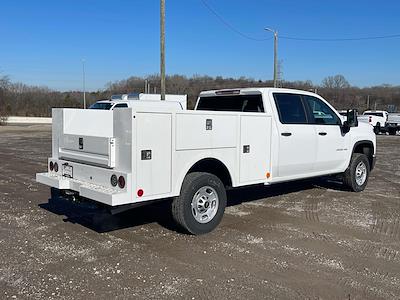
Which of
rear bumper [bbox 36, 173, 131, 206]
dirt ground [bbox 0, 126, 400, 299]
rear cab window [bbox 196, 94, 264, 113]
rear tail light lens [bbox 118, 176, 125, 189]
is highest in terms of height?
rear cab window [bbox 196, 94, 264, 113]

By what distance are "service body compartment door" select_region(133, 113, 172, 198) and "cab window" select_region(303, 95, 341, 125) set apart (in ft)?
11.5

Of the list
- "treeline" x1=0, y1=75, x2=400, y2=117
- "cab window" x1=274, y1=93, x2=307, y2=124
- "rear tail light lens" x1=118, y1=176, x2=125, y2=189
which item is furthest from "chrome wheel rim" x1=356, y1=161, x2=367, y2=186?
"treeline" x1=0, y1=75, x2=400, y2=117

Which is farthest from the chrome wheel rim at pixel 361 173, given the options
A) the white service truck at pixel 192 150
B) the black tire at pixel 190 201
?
the black tire at pixel 190 201

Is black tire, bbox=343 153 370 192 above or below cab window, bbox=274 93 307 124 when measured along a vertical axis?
below

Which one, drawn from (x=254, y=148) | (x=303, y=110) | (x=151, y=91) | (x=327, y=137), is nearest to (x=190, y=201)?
(x=254, y=148)

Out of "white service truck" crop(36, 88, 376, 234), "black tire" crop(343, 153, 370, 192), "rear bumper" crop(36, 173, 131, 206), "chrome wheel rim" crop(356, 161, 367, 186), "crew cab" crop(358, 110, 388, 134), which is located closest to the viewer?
"rear bumper" crop(36, 173, 131, 206)

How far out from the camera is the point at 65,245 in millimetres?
5488

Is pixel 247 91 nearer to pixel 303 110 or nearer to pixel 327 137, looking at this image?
pixel 303 110

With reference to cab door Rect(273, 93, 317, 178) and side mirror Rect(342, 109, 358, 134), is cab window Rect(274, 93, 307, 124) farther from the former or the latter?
side mirror Rect(342, 109, 358, 134)

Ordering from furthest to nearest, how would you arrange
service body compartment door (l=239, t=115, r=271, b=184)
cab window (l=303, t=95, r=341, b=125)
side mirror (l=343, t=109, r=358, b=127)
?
side mirror (l=343, t=109, r=358, b=127) < cab window (l=303, t=95, r=341, b=125) < service body compartment door (l=239, t=115, r=271, b=184)

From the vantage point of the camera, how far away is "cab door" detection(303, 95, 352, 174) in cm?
795

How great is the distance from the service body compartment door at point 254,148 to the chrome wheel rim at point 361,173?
3269 mm

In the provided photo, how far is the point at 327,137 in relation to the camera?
8.16 metres

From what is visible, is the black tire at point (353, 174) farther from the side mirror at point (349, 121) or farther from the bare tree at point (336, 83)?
the bare tree at point (336, 83)
